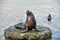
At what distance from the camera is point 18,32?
462cm

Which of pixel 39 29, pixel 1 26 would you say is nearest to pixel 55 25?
pixel 1 26

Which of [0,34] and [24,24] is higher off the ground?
[24,24]

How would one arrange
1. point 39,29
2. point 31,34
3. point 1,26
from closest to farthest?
point 31,34, point 39,29, point 1,26

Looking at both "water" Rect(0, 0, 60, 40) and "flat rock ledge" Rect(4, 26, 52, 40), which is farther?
"water" Rect(0, 0, 60, 40)

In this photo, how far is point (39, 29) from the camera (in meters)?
4.84

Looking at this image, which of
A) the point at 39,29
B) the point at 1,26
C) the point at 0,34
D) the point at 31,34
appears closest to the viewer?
the point at 31,34

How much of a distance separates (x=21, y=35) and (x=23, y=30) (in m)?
0.19

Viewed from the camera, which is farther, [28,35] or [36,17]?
[36,17]

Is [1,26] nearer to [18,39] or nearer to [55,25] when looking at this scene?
[55,25]

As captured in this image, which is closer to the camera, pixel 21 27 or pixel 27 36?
pixel 27 36

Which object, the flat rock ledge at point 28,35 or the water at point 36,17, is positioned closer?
the flat rock ledge at point 28,35

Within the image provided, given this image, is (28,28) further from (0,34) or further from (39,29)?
(0,34)

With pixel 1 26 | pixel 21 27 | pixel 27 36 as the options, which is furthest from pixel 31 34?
pixel 1 26

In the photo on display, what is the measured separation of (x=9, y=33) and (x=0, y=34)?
147 centimetres
